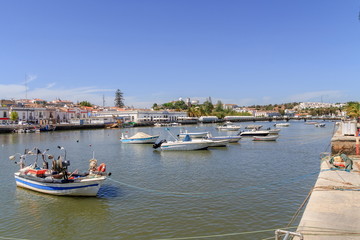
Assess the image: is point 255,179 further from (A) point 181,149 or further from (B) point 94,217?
(A) point 181,149

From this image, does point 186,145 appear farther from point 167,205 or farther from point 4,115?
point 4,115

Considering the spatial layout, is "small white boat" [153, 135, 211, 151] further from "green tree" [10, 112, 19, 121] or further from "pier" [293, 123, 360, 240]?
"green tree" [10, 112, 19, 121]

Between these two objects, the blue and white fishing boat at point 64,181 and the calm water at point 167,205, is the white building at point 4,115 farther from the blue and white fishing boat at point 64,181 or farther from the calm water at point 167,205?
the blue and white fishing boat at point 64,181

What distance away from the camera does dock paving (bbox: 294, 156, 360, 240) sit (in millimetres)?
7258

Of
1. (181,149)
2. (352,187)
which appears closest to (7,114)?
(181,149)

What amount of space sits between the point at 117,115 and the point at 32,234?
399 feet

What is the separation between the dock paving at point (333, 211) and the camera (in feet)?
23.8

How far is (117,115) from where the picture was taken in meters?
130

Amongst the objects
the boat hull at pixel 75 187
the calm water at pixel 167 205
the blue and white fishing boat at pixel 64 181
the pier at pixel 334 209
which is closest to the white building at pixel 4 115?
the calm water at pixel 167 205

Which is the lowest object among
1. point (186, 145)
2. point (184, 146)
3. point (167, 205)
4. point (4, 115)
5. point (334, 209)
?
point (167, 205)

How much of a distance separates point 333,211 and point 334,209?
8.3 inches

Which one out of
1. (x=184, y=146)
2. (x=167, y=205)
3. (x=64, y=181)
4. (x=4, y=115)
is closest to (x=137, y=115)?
(x=4, y=115)

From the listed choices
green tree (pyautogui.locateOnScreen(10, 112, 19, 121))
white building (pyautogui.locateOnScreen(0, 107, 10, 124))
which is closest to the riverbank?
green tree (pyautogui.locateOnScreen(10, 112, 19, 121))

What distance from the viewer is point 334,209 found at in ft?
29.2
